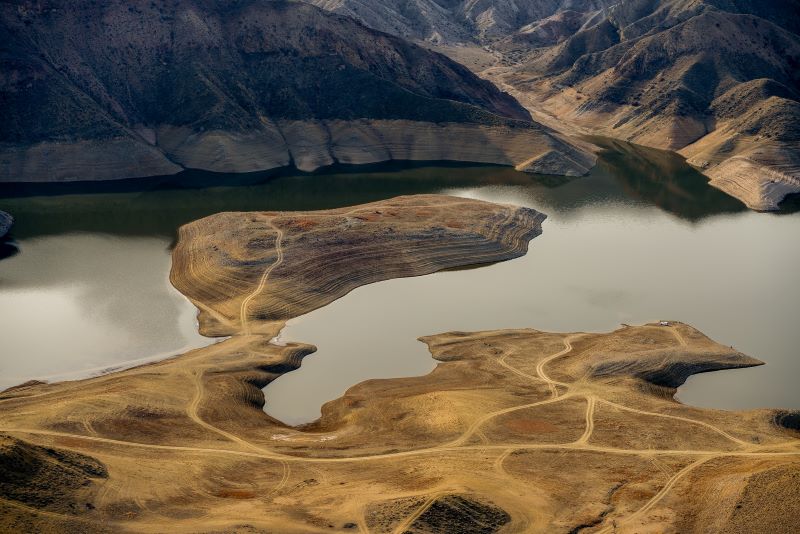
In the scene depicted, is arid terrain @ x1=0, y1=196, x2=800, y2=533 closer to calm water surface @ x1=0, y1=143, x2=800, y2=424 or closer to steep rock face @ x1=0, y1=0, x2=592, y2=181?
calm water surface @ x1=0, y1=143, x2=800, y2=424

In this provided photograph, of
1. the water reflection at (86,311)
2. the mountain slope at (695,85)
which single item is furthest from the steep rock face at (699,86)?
the water reflection at (86,311)

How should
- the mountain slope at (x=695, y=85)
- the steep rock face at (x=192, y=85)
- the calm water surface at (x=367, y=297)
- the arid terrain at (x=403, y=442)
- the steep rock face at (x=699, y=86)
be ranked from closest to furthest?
1. the arid terrain at (x=403, y=442)
2. the calm water surface at (x=367, y=297)
3. the steep rock face at (x=192, y=85)
4. the steep rock face at (x=699, y=86)
5. the mountain slope at (x=695, y=85)

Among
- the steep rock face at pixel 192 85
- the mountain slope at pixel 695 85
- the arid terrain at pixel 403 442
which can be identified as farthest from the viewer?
the mountain slope at pixel 695 85

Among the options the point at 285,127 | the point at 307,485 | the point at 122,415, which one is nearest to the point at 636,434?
the point at 307,485

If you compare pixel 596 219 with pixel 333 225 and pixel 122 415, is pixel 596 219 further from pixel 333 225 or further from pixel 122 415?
pixel 122 415

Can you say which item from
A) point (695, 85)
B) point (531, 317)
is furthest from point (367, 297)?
point (695, 85)

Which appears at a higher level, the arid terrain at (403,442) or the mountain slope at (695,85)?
the mountain slope at (695,85)

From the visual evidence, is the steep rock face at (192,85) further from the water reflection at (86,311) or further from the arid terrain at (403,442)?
the arid terrain at (403,442)

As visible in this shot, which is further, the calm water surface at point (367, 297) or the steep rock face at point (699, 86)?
the steep rock face at point (699, 86)
